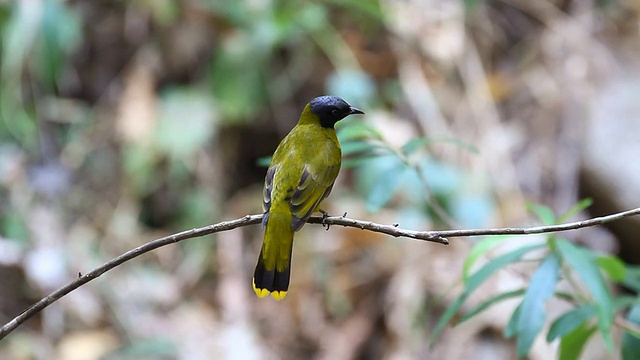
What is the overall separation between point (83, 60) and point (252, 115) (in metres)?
1.37

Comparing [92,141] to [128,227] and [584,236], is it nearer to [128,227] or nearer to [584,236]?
[128,227]

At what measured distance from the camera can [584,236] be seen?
4652 mm

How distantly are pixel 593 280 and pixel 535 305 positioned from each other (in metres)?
0.16

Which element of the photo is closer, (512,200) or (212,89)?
(512,200)

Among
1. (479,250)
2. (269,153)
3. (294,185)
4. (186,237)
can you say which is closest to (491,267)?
(479,250)

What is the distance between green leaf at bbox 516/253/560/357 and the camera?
2.03 m

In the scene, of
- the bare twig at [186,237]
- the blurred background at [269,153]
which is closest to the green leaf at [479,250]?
the bare twig at [186,237]

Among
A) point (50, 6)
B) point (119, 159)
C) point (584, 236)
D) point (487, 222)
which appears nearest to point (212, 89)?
point (119, 159)

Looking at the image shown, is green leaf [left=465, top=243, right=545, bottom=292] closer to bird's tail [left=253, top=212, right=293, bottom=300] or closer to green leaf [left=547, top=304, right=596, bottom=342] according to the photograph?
green leaf [left=547, top=304, right=596, bottom=342]

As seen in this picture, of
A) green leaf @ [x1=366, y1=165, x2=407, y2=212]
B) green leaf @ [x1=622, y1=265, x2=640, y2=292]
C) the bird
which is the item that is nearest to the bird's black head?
the bird

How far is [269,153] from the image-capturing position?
5.43m

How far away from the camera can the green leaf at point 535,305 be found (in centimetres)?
203

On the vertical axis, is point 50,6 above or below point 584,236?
above

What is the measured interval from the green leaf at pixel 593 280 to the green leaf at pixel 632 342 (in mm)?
144
